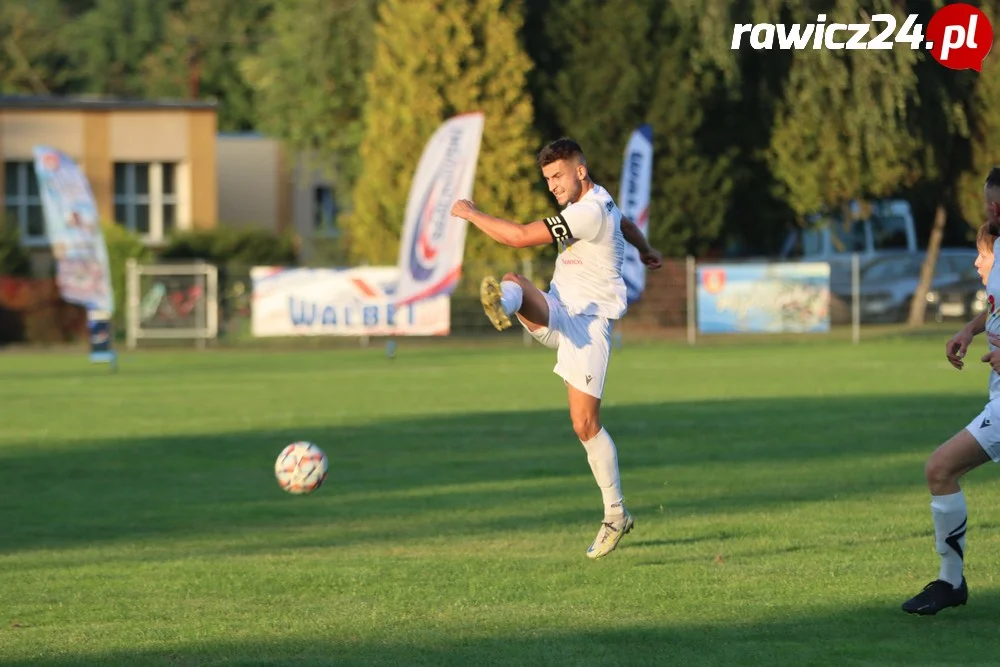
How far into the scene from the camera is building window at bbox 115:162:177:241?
53.2m

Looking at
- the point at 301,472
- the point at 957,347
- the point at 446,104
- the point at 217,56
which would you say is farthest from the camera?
the point at 217,56

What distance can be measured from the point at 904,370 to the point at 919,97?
14.0m

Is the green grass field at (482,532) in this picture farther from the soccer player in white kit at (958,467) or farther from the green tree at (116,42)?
the green tree at (116,42)

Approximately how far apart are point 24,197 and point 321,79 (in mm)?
13220

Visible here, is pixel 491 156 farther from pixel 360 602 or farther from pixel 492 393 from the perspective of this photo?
pixel 360 602

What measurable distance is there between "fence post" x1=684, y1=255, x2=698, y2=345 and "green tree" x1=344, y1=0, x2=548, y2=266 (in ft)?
13.4

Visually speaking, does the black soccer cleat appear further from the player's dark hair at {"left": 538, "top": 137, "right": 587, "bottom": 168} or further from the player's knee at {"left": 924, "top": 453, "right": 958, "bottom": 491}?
the player's dark hair at {"left": 538, "top": 137, "right": 587, "bottom": 168}

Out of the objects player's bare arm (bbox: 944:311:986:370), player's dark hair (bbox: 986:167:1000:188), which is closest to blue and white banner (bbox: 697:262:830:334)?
player's bare arm (bbox: 944:311:986:370)

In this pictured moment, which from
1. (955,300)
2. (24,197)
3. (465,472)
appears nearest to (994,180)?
(465,472)

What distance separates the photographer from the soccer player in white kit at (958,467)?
7.41m

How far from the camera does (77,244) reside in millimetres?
30656

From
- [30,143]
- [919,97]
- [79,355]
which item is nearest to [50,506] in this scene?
[79,355]

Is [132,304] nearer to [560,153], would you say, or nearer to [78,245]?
[78,245]

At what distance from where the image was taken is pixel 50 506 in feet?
41.1
